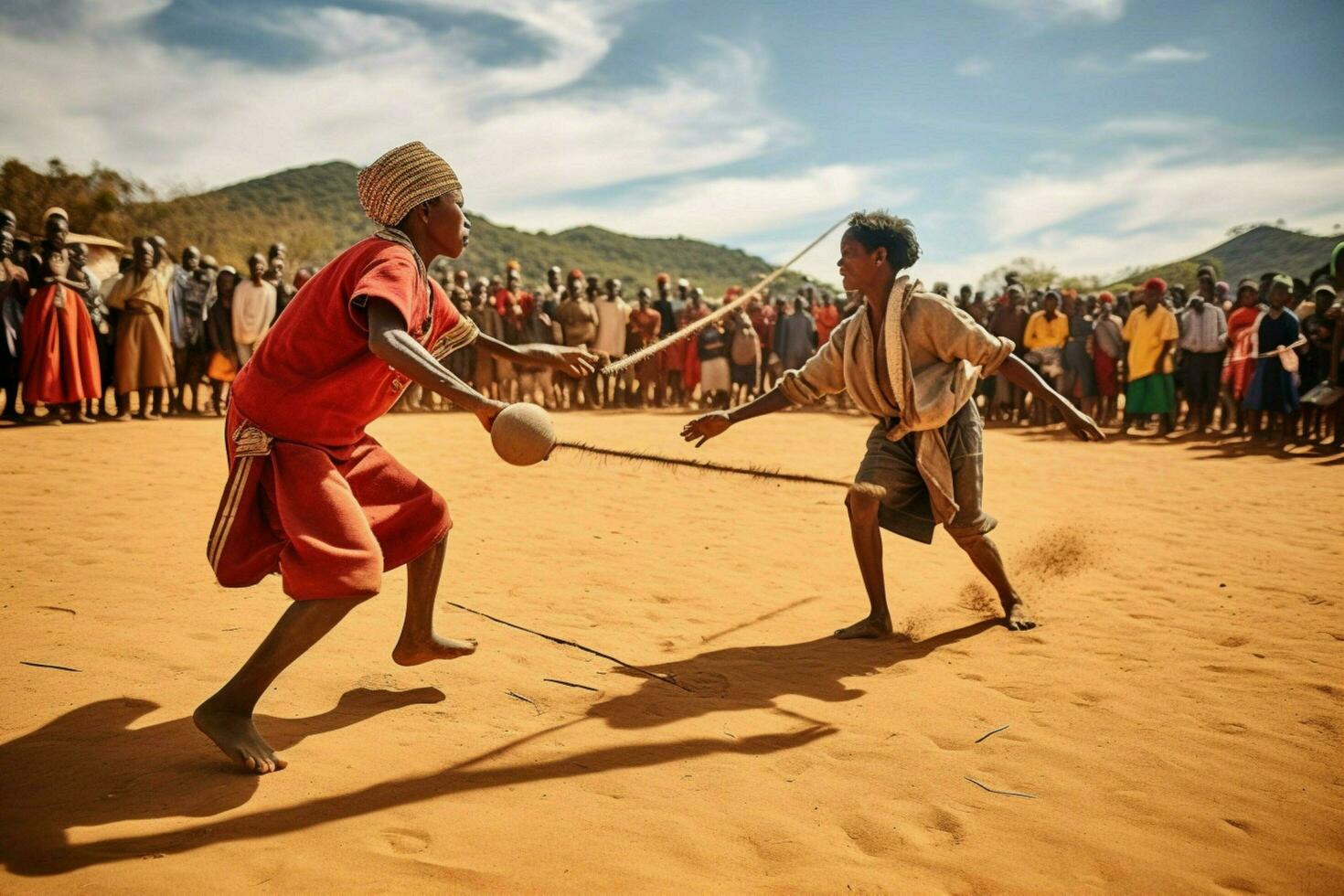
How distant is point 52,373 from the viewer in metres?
10.6

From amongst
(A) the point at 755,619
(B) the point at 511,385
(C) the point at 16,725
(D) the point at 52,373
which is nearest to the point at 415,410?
(B) the point at 511,385

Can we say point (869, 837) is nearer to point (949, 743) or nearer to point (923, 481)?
point (949, 743)

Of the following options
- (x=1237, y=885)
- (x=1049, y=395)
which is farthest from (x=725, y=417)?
(x=1237, y=885)

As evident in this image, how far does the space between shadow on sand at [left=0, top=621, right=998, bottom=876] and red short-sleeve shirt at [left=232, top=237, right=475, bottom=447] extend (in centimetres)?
107

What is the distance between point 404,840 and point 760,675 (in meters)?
1.90

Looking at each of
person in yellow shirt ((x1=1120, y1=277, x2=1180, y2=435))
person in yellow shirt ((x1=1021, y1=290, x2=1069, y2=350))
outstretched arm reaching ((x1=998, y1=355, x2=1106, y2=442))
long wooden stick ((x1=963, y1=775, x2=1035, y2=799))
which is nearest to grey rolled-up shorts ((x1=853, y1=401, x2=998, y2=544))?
outstretched arm reaching ((x1=998, y1=355, x2=1106, y2=442))

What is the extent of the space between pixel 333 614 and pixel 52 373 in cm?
992

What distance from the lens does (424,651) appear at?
3580mm

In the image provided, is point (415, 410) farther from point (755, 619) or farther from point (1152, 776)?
point (1152, 776)

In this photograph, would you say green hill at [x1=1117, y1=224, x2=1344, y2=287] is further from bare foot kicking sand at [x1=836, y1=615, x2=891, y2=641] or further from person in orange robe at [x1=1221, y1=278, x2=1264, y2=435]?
bare foot kicking sand at [x1=836, y1=615, x2=891, y2=641]

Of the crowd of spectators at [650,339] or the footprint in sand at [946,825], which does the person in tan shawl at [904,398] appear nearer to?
the footprint in sand at [946,825]

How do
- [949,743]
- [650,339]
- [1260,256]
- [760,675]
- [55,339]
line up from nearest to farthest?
[949,743] → [760,675] → [55,339] → [650,339] → [1260,256]

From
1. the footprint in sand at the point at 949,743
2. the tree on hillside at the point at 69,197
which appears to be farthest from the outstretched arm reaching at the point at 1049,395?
the tree on hillside at the point at 69,197

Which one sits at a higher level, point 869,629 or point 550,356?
point 550,356
